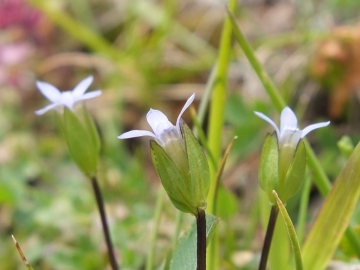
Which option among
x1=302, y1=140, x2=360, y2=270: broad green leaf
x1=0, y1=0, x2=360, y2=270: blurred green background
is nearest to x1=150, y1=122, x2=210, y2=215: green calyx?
x1=302, y1=140, x2=360, y2=270: broad green leaf

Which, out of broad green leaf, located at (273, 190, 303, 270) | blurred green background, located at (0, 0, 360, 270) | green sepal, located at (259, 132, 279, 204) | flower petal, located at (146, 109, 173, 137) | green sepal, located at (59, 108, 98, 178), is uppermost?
blurred green background, located at (0, 0, 360, 270)

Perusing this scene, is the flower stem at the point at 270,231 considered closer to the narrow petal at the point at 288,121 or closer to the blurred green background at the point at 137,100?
the narrow petal at the point at 288,121

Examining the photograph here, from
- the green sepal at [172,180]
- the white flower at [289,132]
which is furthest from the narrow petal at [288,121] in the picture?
the green sepal at [172,180]

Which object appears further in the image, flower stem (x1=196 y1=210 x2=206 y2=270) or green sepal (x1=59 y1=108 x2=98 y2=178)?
green sepal (x1=59 y1=108 x2=98 y2=178)

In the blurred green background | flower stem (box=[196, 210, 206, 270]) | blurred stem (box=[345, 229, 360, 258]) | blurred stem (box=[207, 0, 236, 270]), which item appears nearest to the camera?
flower stem (box=[196, 210, 206, 270])

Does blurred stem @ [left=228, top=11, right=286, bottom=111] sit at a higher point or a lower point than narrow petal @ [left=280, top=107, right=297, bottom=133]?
higher

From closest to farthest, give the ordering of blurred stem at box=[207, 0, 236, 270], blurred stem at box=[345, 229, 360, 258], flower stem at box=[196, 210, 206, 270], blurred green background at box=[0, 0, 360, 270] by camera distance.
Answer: flower stem at box=[196, 210, 206, 270]
blurred stem at box=[345, 229, 360, 258]
blurred stem at box=[207, 0, 236, 270]
blurred green background at box=[0, 0, 360, 270]

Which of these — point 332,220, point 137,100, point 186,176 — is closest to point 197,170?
point 186,176

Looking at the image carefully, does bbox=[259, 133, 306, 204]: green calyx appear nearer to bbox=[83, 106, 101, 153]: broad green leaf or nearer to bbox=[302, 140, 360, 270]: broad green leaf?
bbox=[302, 140, 360, 270]: broad green leaf

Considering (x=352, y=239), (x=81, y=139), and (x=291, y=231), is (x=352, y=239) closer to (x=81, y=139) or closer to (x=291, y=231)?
(x=291, y=231)
